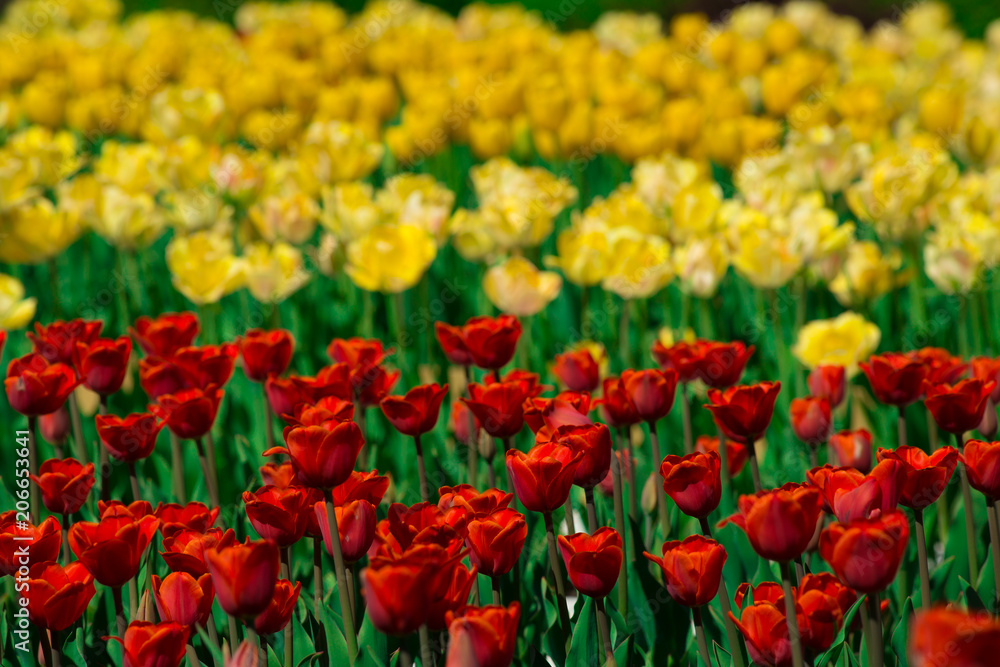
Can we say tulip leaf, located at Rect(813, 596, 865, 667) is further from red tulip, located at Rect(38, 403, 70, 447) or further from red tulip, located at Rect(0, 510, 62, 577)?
red tulip, located at Rect(38, 403, 70, 447)

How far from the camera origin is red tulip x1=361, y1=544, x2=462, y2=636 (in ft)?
3.79

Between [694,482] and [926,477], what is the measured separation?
33cm

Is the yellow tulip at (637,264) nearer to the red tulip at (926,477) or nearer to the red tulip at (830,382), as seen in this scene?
the red tulip at (830,382)

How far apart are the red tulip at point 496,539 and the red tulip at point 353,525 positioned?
153 millimetres

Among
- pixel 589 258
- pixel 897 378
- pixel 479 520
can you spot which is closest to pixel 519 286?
pixel 589 258

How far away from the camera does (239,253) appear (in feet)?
12.5

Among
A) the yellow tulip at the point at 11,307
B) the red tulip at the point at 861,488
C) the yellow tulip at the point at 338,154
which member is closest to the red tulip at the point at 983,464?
the red tulip at the point at 861,488

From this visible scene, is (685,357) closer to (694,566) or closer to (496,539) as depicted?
(694,566)

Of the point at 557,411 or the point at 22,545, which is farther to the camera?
the point at 557,411

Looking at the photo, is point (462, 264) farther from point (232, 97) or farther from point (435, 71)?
point (435, 71)

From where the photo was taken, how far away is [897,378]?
1893 mm

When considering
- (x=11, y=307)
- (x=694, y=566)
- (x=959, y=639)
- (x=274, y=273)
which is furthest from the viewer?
(x=274, y=273)

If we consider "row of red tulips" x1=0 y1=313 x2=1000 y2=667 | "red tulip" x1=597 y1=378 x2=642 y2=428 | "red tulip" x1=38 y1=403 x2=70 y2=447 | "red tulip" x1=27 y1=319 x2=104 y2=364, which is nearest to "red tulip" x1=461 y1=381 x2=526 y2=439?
"row of red tulips" x1=0 y1=313 x2=1000 y2=667

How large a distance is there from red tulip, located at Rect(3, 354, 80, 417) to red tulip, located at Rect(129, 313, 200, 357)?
10.8 inches
